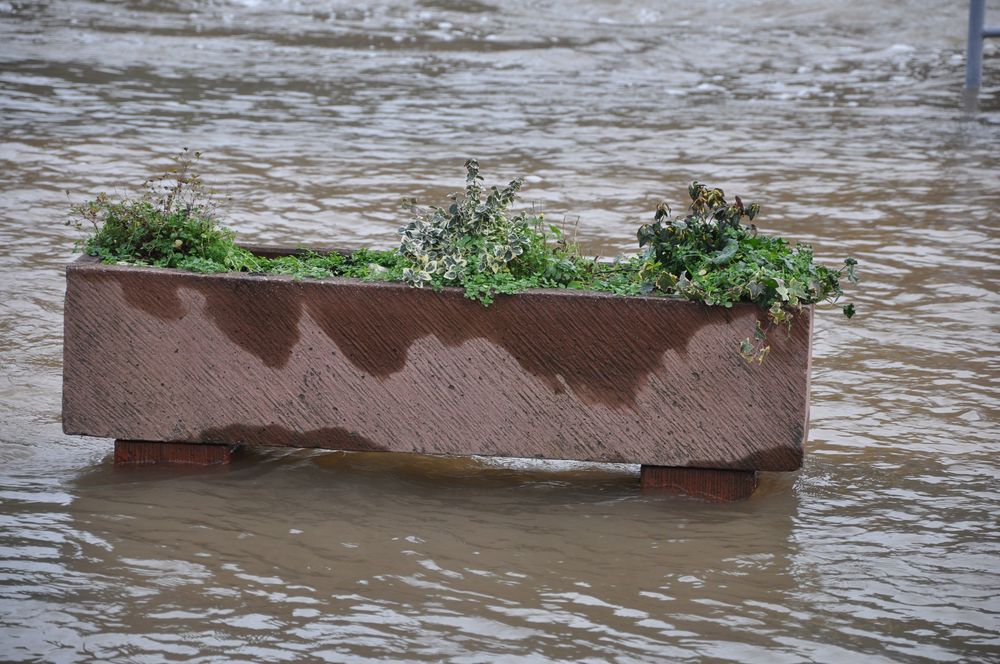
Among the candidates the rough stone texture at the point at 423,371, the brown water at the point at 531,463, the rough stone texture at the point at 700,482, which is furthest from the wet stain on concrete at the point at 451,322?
the brown water at the point at 531,463

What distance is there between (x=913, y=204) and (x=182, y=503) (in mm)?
6072

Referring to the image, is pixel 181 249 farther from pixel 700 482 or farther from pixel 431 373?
pixel 700 482

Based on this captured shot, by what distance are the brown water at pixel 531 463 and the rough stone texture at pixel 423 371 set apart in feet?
0.75

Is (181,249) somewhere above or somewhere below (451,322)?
above

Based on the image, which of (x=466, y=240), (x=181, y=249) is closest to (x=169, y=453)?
(x=181, y=249)

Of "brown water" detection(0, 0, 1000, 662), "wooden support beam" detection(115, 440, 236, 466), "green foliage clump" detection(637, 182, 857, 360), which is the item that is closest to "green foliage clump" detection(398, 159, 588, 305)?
"green foliage clump" detection(637, 182, 857, 360)

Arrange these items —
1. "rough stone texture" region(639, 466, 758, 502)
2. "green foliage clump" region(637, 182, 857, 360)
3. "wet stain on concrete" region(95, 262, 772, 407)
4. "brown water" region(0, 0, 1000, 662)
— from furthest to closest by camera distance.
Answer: "rough stone texture" region(639, 466, 758, 502)
"wet stain on concrete" region(95, 262, 772, 407)
"green foliage clump" region(637, 182, 857, 360)
"brown water" region(0, 0, 1000, 662)

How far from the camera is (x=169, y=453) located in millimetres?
4746

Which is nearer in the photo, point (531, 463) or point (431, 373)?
point (431, 373)

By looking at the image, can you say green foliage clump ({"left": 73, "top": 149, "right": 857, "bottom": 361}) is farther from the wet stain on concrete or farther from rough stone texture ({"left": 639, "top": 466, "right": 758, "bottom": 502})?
rough stone texture ({"left": 639, "top": 466, "right": 758, "bottom": 502})

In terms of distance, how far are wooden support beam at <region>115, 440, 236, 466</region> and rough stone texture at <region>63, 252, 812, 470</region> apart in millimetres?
93

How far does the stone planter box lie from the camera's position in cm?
436

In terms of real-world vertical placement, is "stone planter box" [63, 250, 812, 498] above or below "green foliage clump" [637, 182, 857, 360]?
below

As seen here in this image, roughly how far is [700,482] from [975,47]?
979 cm
